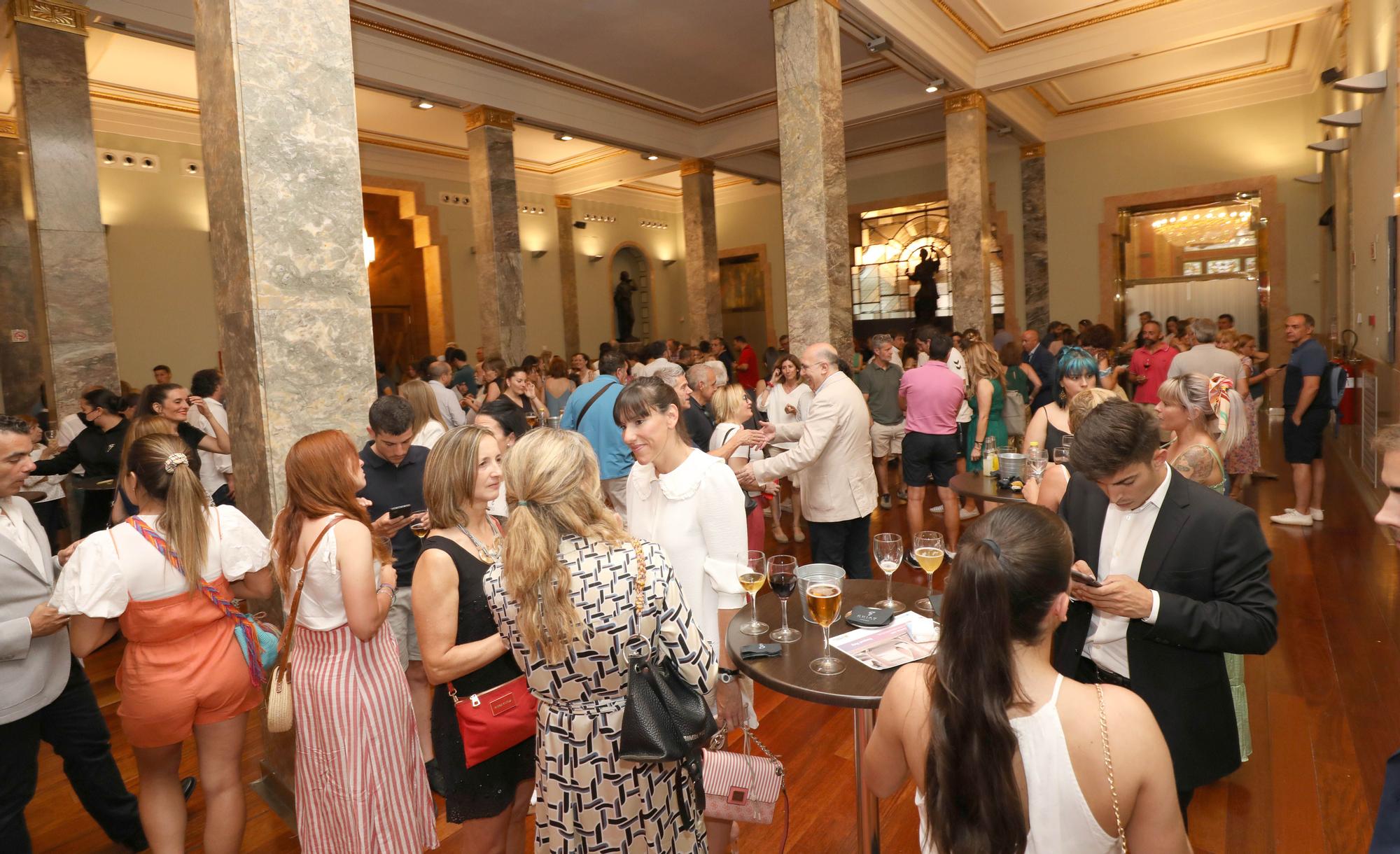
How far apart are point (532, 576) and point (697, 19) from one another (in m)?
8.64

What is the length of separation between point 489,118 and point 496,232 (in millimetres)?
1435

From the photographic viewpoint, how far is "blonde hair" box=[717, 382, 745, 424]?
5137 millimetres

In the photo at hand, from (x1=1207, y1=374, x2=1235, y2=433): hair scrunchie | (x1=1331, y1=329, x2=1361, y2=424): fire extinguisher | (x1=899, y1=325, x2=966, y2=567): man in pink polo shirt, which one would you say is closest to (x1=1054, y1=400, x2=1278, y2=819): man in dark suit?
(x1=1207, y1=374, x2=1235, y2=433): hair scrunchie

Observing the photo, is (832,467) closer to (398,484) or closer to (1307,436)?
(398,484)

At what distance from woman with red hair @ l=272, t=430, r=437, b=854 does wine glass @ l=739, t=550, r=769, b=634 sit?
100cm

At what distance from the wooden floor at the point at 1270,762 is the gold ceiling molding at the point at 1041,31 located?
6988 mm

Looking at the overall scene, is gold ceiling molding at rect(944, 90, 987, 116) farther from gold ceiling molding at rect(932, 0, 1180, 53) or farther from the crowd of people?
the crowd of people

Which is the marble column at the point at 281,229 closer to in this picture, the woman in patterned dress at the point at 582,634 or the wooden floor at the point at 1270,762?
the wooden floor at the point at 1270,762

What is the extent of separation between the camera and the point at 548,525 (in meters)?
1.62

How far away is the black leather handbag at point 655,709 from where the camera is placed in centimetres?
156

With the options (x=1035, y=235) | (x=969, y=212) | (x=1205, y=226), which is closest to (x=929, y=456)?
(x=969, y=212)

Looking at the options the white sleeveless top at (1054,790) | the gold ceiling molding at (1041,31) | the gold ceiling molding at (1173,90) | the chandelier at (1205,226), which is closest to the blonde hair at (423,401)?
the white sleeveless top at (1054,790)

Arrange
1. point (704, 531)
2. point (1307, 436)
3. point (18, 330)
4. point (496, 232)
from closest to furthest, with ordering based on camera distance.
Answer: point (704, 531) < point (1307, 436) < point (18, 330) < point (496, 232)

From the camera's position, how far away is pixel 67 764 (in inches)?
103
